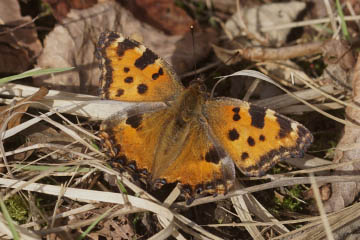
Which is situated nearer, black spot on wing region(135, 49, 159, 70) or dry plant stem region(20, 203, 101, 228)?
dry plant stem region(20, 203, 101, 228)

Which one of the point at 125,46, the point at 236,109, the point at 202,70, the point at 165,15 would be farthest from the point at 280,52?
the point at 125,46

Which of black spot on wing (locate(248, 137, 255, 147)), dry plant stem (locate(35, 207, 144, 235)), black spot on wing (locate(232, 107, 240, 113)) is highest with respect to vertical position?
black spot on wing (locate(232, 107, 240, 113))

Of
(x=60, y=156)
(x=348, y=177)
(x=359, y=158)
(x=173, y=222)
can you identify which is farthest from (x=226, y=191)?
(x=60, y=156)

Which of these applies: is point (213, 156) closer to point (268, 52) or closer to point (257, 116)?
point (257, 116)

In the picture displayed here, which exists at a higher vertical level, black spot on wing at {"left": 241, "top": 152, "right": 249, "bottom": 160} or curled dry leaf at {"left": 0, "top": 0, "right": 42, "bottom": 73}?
curled dry leaf at {"left": 0, "top": 0, "right": 42, "bottom": 73}

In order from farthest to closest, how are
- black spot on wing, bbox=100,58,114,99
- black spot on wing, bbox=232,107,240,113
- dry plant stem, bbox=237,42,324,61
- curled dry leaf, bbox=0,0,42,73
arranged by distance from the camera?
dry plant stem, bbox=237,42,324,61 < curled dry leaf, bbox=0,0,42,73 < black spot on wing, bbox=100,58,114,99 < black spot on wing, bbox=232,107,240,113

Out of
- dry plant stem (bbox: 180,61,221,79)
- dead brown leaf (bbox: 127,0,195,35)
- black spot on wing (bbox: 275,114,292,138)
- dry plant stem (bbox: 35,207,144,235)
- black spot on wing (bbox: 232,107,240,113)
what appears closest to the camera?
dry plant stem (bbox: 35,207,144,235)

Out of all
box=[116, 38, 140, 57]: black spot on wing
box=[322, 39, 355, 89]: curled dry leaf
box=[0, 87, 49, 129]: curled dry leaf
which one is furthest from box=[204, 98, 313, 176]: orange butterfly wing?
box=[0, 87, 49, 129]: curled dry leaf

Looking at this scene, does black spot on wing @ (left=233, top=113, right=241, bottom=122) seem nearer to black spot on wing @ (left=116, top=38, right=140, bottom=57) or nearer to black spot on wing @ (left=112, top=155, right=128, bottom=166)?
black spot on wing @ (left=112, top=155, right=128, bottom=166)
